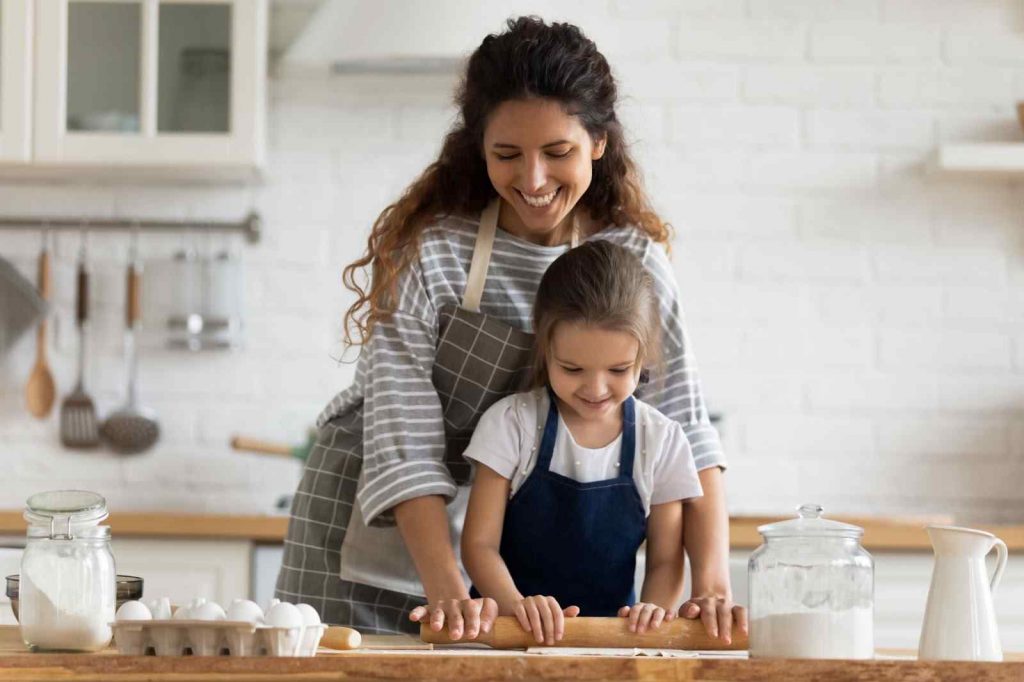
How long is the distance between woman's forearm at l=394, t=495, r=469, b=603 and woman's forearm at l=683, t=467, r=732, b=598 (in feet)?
0.90

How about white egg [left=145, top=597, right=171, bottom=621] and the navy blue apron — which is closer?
white egg [left=145, top=597, right=171, bottom=621]

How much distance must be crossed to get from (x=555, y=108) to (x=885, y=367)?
6.17 feet

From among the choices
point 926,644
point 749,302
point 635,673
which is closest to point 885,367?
point 749,302

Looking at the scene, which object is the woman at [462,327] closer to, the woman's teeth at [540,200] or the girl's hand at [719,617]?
the woman's teeth at [540,200]

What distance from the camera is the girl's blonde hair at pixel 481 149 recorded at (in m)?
1.71

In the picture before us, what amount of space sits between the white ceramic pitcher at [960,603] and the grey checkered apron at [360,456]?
2.25 feet

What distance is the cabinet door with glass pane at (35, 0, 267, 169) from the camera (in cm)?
309

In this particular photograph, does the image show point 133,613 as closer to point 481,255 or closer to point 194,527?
point 481,255

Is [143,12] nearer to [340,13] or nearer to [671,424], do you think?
[340,13]

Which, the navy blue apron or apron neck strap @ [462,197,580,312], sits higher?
apron neck strap @ [462,197,580,312]

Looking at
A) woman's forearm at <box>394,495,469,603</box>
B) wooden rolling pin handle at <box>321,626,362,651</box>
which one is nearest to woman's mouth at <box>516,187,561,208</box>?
woman's forearm at <box>394,495,469,603</box>

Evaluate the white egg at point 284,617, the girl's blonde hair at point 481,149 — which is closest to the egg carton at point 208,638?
the white egg at point 284,617

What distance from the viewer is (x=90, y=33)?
3109mm

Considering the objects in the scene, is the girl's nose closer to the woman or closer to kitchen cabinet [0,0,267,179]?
the woman
